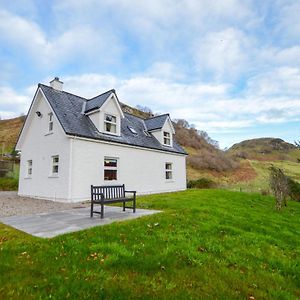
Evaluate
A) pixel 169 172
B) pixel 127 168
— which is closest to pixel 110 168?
pixel 127 168

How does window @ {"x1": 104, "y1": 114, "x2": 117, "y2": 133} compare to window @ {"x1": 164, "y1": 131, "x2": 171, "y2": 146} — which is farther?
window @ {"x1": 164, "y1": 131, "x2": 171, "y2": 146}

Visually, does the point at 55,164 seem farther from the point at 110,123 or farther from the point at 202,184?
the point at 202,184

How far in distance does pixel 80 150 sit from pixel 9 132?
64.3 meters

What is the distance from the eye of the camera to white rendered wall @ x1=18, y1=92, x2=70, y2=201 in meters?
14.7

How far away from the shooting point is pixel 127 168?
59.4ft

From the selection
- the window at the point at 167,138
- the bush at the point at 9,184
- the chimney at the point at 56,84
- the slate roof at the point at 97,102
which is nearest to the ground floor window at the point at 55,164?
the slate roof at the point at 97,102

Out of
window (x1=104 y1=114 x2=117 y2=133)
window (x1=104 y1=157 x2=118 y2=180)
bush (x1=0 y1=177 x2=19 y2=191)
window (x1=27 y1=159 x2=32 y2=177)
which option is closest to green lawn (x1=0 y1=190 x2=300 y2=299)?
window (x1=104 y1=157 x2=118 y2=180)

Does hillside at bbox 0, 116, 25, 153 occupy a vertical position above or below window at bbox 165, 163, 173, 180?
above

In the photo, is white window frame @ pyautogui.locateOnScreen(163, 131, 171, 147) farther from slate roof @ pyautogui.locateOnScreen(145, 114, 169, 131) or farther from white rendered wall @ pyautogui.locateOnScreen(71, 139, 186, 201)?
white rendered wall @ pyautogui.locateOnScreen(71, 139, 186, 201)

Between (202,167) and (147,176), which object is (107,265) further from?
(202,167)

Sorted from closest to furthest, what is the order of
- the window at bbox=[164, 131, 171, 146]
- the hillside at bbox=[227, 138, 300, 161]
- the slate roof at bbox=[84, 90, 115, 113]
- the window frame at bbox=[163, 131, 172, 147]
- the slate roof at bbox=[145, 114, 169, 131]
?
the slate roof at bbox=[84, 90, 115, 113]
the slate roof at bbox=[145, 114, 169, 131]
the window frame at bbox=[163, 131, 172, 147]
the window at bbox=[164, 131, 171, 146]
the hillside at bbox=[227, 138, 300, 161]

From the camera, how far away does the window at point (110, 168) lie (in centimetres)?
1653

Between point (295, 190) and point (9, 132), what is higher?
point (9, 132)

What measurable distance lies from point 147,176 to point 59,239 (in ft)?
48.3
